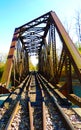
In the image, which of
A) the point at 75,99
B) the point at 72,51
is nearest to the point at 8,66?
the point at 72,51

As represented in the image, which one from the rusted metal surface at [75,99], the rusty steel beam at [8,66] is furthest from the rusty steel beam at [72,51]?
the rusty steel beam at [8,66]

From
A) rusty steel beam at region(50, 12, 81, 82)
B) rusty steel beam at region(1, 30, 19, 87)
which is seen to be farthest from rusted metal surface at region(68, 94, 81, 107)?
rusty steel beam at region(1, 30, 19, 87)

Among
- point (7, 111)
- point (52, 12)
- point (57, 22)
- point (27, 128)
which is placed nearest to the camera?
point (27, 128)

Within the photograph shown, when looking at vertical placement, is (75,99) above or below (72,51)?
below

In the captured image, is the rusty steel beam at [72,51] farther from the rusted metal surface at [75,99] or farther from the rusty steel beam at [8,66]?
the rusty steel beam at [8,66]

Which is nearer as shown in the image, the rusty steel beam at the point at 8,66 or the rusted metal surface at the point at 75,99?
the rusted metal surface at the point at 75,99

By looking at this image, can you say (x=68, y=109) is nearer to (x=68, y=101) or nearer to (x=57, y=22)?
(x=68, y=101)

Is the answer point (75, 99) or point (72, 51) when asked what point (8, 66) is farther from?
point (75, 99)

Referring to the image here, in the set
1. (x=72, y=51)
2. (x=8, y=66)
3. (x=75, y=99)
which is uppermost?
(x=72, y=51)

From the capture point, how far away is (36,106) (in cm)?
777

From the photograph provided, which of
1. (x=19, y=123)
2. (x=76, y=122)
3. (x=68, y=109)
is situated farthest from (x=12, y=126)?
(x=68, y=109)

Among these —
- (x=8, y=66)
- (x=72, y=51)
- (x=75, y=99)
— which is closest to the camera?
(x=75, y=99)

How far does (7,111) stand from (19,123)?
143 centimetres

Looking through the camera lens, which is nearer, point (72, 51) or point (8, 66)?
point (72, 51)
